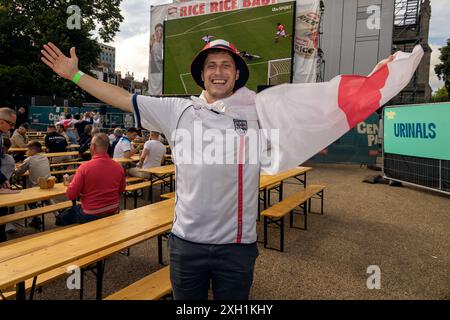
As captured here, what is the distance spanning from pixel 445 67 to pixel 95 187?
1519 inches

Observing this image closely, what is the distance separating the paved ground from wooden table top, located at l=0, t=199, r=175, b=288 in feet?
2.98

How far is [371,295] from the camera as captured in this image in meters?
3.87

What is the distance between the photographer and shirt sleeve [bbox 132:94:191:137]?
1855 mm

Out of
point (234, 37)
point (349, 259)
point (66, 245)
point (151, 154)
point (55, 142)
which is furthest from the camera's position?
point (234, 37)

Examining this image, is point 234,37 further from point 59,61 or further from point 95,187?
point 59,61

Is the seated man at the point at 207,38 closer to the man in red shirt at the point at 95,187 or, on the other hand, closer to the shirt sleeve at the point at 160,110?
the man in red shirt at the point at 95,187

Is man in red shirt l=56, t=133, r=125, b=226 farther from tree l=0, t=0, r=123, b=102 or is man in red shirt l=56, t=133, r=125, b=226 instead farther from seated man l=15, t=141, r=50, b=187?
tree l=0, t=0, r=123, b=102

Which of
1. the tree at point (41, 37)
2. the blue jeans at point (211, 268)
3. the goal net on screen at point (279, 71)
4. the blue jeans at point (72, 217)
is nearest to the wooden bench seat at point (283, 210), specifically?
the blue jeans at point (72, 217)

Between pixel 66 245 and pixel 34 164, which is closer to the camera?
pixel 66 245

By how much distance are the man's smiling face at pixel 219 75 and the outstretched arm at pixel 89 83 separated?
43 centimetres

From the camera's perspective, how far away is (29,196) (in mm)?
4500

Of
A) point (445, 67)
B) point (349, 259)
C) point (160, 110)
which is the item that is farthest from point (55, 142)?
point (445, 67)

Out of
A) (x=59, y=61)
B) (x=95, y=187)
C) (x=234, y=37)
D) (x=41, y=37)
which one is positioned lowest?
(x=95, y=187)

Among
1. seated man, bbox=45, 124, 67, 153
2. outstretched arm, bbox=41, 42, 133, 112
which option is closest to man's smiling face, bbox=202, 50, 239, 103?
Answer: outstretched arm, bbox=41, 42, 133, 112
